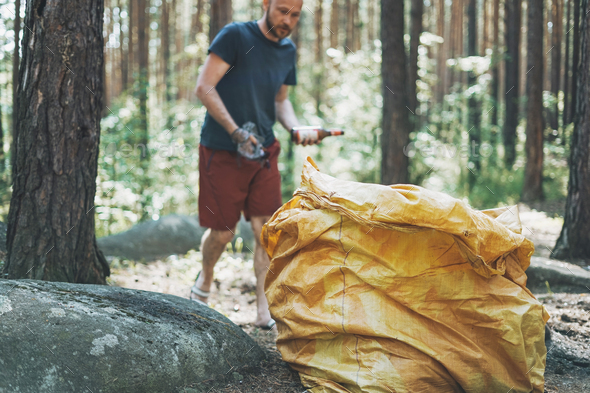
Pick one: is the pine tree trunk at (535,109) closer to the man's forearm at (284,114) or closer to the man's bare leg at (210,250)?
the man's forearm at (284,114)

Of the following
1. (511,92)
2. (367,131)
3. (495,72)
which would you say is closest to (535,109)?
(367,131)

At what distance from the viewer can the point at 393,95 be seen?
20.1ft

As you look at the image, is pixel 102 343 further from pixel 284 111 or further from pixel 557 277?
pixel 557 277

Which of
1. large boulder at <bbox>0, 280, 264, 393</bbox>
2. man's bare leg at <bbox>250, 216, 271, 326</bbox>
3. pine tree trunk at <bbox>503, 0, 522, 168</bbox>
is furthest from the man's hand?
pine tree trunk at <bbox>503, 0, 522, 168</bbox>

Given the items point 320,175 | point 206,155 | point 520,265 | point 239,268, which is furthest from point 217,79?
point 239,268

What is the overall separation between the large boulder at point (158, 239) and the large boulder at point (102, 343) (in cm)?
274

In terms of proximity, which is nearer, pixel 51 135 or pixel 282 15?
pixel 51 135

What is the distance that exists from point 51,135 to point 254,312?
1.73m

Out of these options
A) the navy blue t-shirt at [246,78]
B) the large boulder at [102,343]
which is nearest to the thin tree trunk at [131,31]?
the navy blue t-shirt at [246,78]

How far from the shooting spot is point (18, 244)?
2.41 m

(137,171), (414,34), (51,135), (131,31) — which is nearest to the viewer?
(51,135)

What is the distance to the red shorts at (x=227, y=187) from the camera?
110 inches

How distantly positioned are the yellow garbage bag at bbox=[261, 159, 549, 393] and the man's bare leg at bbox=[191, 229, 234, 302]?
97 cm

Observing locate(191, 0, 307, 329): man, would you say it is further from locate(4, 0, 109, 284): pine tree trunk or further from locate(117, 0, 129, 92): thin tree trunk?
locate(117, 0, 129, 92): thin tree trunk
